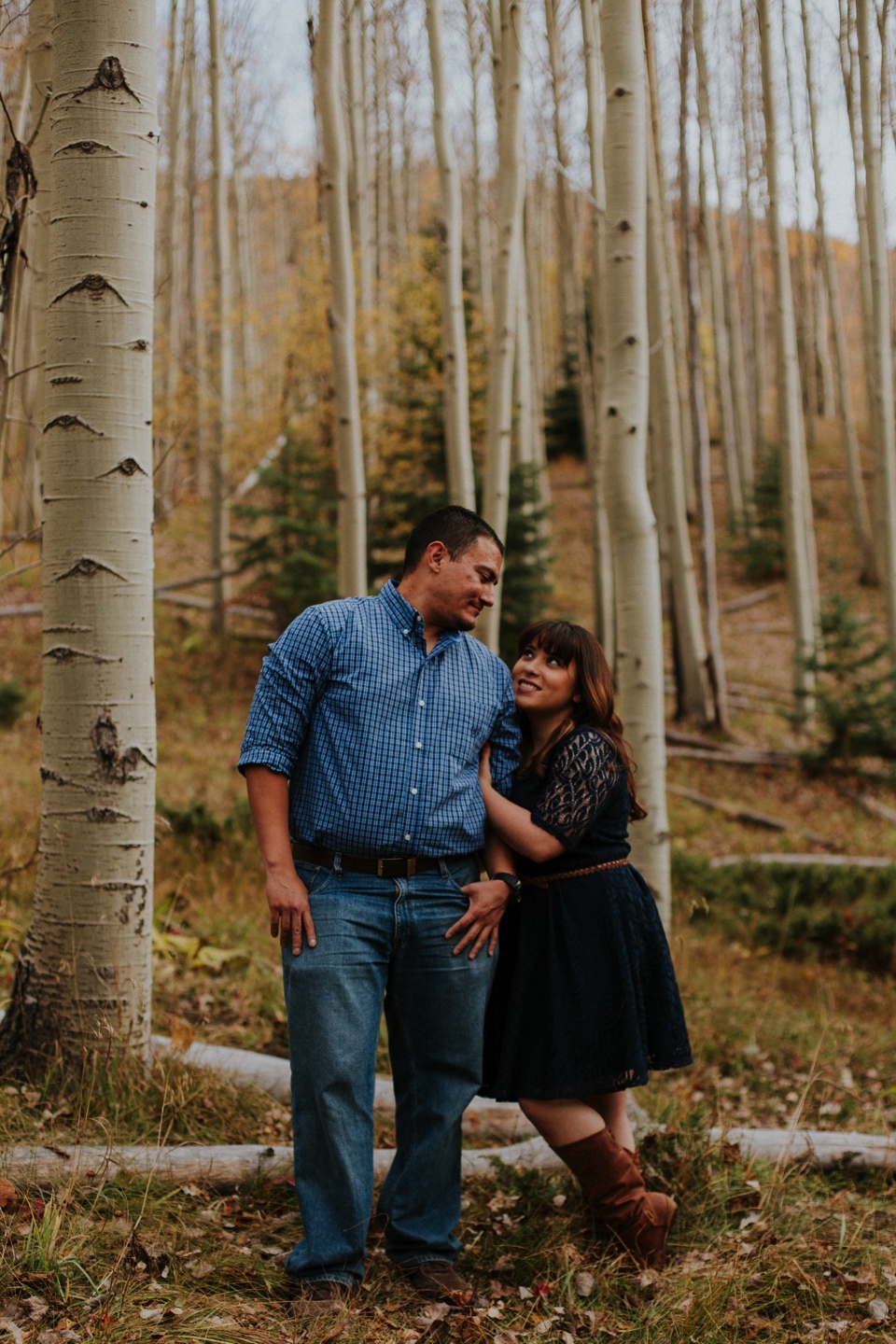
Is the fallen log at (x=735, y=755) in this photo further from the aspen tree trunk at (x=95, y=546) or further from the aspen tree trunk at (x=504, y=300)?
the aspen tree trunk at (x=95, y=546)

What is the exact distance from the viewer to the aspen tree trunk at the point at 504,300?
6965 mm

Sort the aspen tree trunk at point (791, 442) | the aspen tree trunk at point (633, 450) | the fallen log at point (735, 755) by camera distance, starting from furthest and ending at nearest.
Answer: the fallen log at point (735, 755), the aspen tree trunk at point (791, 442), the aspen tree trunk at point (633, 450)

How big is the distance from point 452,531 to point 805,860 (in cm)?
699

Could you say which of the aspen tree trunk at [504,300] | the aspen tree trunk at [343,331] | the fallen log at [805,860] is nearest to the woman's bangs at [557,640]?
the aspen tree trunk at [504,300]

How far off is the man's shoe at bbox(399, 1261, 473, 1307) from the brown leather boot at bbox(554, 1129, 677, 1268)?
1.46ft

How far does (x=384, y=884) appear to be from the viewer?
286 centimetres

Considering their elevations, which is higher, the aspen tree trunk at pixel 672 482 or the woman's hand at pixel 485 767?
the aspen tree trunk at pixel 672 482

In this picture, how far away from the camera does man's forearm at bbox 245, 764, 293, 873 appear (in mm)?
2766

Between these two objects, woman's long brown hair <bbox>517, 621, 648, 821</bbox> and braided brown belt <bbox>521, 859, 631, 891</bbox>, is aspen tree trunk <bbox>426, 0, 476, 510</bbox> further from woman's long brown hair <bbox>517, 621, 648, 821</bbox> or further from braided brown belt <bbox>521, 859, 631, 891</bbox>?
braided brown belt <bbox>521, 859, 631, 891</bbox>

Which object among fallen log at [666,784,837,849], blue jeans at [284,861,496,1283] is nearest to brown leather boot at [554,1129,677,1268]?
blue jeans at [284,861,496,1283]

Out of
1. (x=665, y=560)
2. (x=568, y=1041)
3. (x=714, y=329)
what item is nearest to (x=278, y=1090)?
(x=568, y=1041)

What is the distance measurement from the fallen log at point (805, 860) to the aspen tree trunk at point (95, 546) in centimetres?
606

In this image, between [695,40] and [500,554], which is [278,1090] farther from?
[695,40]

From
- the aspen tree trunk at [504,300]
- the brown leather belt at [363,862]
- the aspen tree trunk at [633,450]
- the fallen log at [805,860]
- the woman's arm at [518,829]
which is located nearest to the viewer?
the brown leather belt at [363,862]
